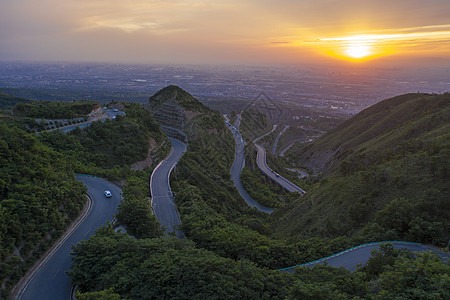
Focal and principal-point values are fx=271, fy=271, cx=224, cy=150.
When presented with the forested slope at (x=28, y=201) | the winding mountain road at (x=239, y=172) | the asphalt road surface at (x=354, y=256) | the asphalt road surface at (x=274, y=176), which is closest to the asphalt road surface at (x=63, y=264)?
the forested slope at (x=28, y=201)

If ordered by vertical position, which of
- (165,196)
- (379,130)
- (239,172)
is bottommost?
(239,172)

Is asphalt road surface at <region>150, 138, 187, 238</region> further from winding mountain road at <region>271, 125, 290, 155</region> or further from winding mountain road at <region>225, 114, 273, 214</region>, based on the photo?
winding mountain road at <region>271, 125, 290, 155</region>

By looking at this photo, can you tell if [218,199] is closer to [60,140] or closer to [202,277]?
[60,140]

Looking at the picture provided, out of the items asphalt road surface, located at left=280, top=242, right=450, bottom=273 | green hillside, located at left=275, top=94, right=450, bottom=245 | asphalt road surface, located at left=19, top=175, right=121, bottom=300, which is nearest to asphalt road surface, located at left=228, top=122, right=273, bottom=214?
green hillside, located at left=275, top=94, right=450, bottom=245

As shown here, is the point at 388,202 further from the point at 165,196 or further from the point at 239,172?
the point at 239,172

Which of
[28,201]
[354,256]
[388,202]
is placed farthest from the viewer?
[388,202]

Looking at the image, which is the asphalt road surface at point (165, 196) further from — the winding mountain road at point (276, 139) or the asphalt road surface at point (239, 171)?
the winding mountain road at point (276, 139)

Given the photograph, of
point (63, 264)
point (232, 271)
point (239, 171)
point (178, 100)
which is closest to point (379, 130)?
point (239, 171)
